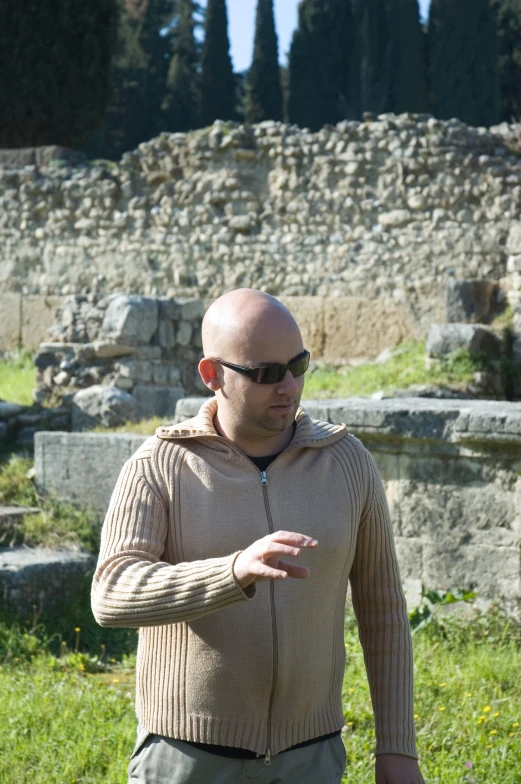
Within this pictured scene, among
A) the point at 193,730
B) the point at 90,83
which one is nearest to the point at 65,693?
the point at 193,730

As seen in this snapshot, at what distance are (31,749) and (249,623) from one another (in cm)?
184

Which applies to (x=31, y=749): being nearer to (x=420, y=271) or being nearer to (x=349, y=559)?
(x=349, y=559)

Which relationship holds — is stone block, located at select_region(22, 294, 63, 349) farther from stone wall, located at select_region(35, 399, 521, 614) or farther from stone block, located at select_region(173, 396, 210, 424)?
stone wall, located at select_region(35, 399, 521, 614)

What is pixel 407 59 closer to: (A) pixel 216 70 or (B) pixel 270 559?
(A) pixel 216 70

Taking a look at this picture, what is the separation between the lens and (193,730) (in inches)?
78.5

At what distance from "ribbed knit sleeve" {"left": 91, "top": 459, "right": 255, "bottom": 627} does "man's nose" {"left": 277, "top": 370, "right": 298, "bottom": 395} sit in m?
0.33

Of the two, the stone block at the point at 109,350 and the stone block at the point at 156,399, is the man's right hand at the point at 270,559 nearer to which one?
the stone block at the point at 156,399

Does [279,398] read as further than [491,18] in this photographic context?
No

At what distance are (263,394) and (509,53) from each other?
80.8ft

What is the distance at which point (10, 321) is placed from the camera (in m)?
13.2

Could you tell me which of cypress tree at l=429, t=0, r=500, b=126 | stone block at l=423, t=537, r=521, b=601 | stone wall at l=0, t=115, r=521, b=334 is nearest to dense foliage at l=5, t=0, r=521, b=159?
cypress tree at l=429, t=0, r=500, b=126

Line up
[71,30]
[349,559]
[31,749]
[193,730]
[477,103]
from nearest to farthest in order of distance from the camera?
1. [193,730]
2. [349,559]
3. [31,749]
4. [71,30]
5. [477,103]

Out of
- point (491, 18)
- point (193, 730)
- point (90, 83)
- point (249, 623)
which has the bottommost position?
point (193, 730)

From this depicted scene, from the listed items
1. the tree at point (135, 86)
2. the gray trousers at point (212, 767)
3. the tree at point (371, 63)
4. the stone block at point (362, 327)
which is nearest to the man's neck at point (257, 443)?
the gray trousers at point (212, 767)
